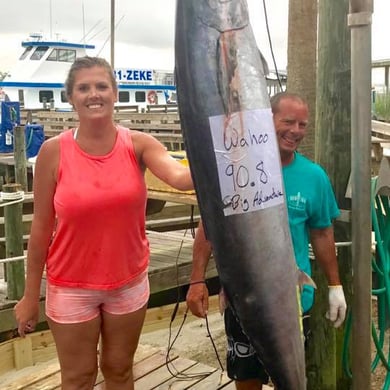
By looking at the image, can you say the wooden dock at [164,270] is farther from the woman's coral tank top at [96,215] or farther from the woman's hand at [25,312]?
the woman's coral tank top at [96,215]

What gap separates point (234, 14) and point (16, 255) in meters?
3.15

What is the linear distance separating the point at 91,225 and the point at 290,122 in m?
0.82

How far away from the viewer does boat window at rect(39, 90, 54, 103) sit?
2683 cm

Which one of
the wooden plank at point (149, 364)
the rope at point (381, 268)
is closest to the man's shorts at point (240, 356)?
the rope at point (381, 268)

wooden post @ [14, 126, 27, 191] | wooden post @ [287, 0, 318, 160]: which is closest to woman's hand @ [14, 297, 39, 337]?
wooden post @ [287, 0, 318, 160]

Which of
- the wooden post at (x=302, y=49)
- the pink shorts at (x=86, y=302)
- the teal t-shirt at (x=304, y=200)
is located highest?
the wooden post at (x=302, y=49)

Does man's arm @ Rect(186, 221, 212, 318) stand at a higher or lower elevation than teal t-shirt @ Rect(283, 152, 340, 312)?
lower

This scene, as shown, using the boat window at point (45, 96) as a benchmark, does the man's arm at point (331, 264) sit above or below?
below

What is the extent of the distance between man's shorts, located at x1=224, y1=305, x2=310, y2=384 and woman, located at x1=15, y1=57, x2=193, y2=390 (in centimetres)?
40

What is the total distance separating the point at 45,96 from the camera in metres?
27.0

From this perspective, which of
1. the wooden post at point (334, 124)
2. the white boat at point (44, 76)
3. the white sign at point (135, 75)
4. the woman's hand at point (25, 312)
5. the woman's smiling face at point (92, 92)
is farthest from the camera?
the white sign at point (135, 75)

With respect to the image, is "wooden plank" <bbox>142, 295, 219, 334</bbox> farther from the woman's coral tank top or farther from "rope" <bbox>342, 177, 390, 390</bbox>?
the woman's coral tank top

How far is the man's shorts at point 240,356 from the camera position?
2.43 metres

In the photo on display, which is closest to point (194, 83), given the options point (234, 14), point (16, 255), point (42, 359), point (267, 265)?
point (234, 14)
